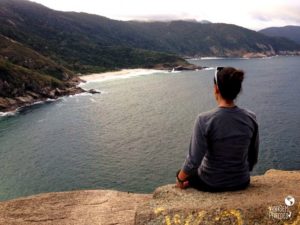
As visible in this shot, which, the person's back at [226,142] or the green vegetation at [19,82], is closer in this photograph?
the person's back at [226,142]

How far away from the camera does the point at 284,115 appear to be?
84875mm

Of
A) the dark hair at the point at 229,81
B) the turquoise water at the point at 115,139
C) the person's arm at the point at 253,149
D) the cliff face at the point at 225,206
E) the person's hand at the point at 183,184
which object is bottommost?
the turquoise water at the point at 115,139

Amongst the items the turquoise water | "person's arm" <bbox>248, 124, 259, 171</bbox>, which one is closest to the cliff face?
"person's arm" <bbox>248, 124, 259, 171</bbox>

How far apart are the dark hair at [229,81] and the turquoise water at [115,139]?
121 ft

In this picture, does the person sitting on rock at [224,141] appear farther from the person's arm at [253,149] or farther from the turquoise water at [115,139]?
the turquoise water at [115,139]

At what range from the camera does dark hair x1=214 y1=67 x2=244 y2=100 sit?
7.66 metres

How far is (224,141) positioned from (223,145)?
0.10 metres

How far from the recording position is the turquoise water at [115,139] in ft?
160

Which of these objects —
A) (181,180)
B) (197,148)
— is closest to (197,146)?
(197,148)

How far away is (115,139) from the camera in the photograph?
68000mm

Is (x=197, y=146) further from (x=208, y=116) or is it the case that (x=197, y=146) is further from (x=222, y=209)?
(x=222, y=209)

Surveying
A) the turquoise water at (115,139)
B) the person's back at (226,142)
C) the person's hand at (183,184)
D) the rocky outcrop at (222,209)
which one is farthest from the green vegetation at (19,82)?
the person's back at (226,142)

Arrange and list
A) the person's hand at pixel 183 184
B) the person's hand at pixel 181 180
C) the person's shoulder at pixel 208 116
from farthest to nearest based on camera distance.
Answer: the person's hand at pixel 183 184 → the person's hand at pixel 181 180 → the person's shoulder at pixel 208 116

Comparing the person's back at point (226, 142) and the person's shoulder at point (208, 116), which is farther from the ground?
the person's shoulder at point (208, 116)
